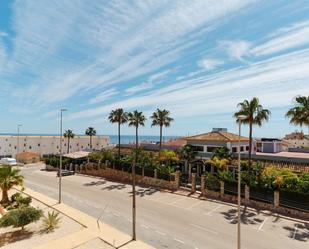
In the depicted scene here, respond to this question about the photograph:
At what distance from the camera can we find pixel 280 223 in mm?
24547

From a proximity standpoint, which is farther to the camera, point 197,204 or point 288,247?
point 197,204

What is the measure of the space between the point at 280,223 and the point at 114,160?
→ 31.9m

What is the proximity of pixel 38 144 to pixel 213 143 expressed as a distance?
3031 inches

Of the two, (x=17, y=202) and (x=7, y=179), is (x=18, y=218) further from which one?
Answer: (x=7, y=179)

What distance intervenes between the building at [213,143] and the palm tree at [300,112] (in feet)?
44.6

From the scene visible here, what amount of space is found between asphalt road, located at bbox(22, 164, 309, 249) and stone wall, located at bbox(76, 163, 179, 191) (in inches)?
102

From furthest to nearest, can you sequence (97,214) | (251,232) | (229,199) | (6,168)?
(229,199) → (6,168) → (97,214) → (251,232)

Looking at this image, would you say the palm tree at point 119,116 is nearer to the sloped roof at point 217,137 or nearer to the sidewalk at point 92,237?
the sloped roof at point 217,137

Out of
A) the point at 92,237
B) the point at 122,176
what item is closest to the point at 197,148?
the point at 122,176

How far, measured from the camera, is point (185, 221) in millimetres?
24672

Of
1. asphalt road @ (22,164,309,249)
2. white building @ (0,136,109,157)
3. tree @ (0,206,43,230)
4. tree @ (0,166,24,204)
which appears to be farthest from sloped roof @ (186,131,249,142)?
white building @ (0,136,109,157)

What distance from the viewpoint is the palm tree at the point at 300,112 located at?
93.1ft

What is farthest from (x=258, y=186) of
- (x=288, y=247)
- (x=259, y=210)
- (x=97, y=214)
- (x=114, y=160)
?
(x=114, y=160)

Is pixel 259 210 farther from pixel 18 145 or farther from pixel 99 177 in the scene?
pixel 18 145
